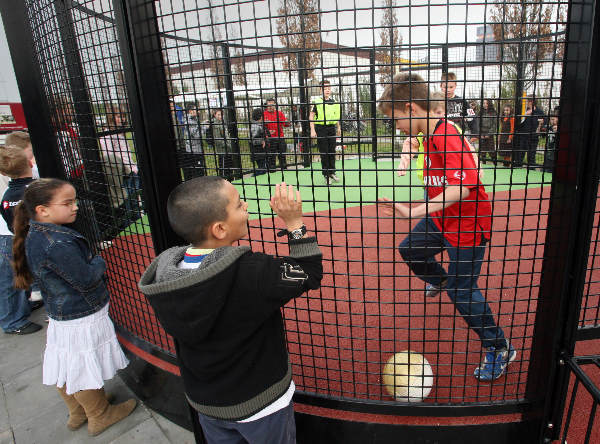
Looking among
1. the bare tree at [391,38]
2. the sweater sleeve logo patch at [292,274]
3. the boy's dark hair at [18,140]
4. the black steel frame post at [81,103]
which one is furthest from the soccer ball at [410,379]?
the boy's dark hair at [18,140]

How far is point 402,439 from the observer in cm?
214

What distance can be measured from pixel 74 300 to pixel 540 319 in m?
2.48

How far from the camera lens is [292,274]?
4.73 feet

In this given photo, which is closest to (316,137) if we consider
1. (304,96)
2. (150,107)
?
(150,107)

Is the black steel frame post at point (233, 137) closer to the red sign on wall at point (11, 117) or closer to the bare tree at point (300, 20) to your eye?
the bare tree at point (300, 20)

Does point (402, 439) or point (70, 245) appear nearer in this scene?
point (402, 439)

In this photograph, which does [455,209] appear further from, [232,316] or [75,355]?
[75,355]

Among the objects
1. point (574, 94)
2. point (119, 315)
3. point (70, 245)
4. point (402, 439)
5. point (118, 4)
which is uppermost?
point (118, 4)

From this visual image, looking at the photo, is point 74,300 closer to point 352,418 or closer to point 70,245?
point 70,245

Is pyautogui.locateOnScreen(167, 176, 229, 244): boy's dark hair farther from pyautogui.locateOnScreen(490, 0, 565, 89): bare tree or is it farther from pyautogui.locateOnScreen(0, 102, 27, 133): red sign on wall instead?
pyautogui.locateOnScreen(0, 102, 27, 133): red sign on wall

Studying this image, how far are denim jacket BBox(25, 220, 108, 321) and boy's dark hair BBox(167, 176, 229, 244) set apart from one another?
1.18 m

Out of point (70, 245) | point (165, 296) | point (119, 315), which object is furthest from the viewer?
point (119, 315)

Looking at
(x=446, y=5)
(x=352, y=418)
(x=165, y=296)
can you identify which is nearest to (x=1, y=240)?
(x=165, y=296)

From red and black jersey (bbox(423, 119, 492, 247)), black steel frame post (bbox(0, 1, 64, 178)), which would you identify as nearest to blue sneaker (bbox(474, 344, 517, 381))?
red and black jersey (bbox(423, 119, 492, 247))
